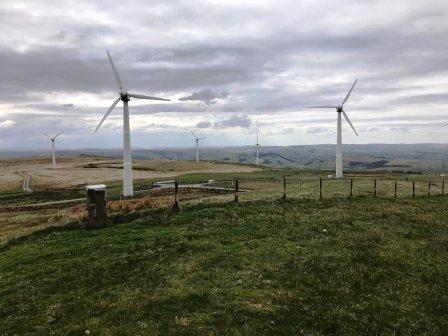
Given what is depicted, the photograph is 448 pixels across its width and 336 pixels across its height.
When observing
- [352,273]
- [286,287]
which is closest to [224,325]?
[286,287]

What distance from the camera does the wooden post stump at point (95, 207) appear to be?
2366cm

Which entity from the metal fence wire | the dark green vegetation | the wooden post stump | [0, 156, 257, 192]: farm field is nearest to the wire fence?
the metal fence wire

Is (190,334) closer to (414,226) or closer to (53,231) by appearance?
(53,231)

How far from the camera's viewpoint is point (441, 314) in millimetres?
12773

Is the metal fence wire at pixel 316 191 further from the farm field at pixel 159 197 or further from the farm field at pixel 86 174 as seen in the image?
the farm field at pixel 86 174

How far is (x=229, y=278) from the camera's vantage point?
15.1 metres

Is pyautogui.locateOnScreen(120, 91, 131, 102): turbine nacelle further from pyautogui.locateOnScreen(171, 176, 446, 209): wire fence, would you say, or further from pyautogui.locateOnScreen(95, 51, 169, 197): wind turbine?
pyautogui.locateOnScreen(171, 176, 446, 209): wire fence

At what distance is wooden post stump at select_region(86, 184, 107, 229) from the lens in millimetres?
23656

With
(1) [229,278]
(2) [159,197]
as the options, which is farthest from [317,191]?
(1) [229,278]

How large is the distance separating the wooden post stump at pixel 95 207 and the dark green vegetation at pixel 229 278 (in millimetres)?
856

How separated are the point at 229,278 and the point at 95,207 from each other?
11547mm

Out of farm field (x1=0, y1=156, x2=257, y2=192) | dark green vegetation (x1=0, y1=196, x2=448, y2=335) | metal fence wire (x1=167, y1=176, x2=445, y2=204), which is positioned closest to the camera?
dark green vegetation (x1=0, y1=196, x2=448, y2=335)

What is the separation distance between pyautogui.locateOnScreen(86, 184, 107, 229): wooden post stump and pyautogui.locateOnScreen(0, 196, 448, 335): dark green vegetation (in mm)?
856

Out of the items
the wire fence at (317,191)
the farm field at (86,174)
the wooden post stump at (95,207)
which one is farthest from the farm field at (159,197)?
the farm field at (86,174)
